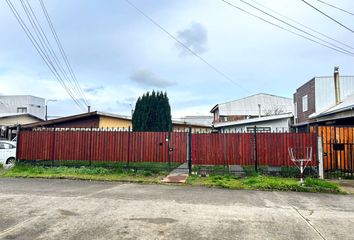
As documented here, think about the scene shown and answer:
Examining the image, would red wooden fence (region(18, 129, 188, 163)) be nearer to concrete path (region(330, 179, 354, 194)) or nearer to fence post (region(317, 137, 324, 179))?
fence post (region(317, 137, 324, 179))

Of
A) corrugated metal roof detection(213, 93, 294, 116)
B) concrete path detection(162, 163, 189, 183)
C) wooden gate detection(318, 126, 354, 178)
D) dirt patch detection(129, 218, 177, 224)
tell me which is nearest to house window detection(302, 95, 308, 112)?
wooden gate detection(318, 126, 354, 178)

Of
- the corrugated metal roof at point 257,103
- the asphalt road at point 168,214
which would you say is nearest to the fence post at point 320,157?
the asphalt road at point 168,214

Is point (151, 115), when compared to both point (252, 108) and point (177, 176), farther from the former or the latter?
point (252, 108)

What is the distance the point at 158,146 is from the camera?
1310cm

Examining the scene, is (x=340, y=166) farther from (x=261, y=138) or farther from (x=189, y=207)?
(x=189, y=207)

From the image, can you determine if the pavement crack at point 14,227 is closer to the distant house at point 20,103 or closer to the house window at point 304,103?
the house window at point 304,103

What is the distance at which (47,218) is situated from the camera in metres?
6.07

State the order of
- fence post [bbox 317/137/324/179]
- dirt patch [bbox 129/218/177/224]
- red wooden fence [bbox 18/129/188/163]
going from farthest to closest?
red wooden fence [bbox 18/129/188/163], fence post [bbox 317/137/324/179], dirt patch [bbox 129/218/177/224]

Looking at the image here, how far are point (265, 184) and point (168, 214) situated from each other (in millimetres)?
4978

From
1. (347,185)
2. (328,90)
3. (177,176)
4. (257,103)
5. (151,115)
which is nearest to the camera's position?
(347,185)

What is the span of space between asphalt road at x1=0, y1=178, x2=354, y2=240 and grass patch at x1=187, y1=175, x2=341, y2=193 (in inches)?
21.6

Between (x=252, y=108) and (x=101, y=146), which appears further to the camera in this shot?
(x=252, y=108)

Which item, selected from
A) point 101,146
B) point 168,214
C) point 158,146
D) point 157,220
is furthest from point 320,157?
point 101,146

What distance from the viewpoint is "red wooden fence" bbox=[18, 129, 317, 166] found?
485 inches
